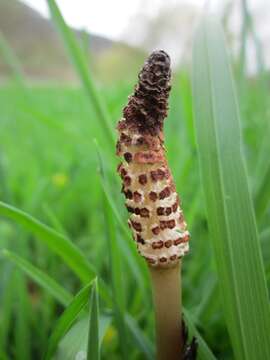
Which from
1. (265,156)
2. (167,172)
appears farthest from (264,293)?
(265,156)

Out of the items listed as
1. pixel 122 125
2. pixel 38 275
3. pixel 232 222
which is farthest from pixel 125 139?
pixel 38 275

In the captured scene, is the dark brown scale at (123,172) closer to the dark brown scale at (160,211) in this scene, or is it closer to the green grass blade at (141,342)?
the dark brown scale at (160,211)

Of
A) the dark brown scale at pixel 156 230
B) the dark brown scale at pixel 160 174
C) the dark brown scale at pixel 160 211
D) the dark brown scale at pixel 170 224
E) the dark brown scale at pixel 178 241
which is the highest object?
the dark brown scale at pixel 160 174

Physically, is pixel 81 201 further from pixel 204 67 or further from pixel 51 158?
pixel 204 67

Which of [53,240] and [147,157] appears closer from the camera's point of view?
[147,157]

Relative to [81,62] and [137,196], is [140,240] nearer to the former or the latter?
[137,196]

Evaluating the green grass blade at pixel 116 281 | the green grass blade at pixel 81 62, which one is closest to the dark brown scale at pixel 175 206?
the green grass blade at pixel 116 281
